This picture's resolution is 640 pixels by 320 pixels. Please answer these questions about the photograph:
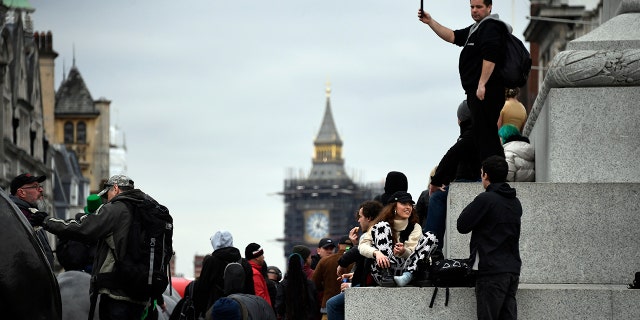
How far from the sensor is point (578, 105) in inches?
554

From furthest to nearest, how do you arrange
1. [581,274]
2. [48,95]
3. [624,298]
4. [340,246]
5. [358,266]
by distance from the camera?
[48,95], [340,246], [358,266], [581,274], [624,298]

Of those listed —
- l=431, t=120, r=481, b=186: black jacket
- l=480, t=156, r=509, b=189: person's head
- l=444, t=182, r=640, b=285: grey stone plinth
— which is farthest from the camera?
l=431, t=120, r=481, b=186: black jacket

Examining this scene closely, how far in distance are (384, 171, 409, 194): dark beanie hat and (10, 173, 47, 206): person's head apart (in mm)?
2818

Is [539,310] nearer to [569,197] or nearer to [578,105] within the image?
[569,197]

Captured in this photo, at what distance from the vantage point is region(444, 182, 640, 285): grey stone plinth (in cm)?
1300

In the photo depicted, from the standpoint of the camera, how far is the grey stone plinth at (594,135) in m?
13.9

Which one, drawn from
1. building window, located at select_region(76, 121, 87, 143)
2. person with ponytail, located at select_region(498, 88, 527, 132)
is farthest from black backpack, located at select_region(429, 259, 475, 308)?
building window, located at select_region(76, 121, 87, 143)

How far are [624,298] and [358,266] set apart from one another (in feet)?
8.04

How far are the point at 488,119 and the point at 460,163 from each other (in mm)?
792

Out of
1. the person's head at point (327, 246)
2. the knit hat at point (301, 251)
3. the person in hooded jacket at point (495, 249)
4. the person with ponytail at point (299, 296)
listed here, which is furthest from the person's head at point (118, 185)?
the knit hat at point (301, 251)

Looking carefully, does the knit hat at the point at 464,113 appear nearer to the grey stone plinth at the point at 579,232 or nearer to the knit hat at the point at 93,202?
the grey stone plinth at the point at 579,232

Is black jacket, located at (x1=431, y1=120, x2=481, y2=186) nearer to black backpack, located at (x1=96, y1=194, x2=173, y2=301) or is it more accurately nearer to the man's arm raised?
the man's arm raised

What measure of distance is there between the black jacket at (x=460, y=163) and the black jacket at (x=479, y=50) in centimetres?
58

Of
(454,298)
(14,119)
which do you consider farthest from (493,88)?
(14,119)
